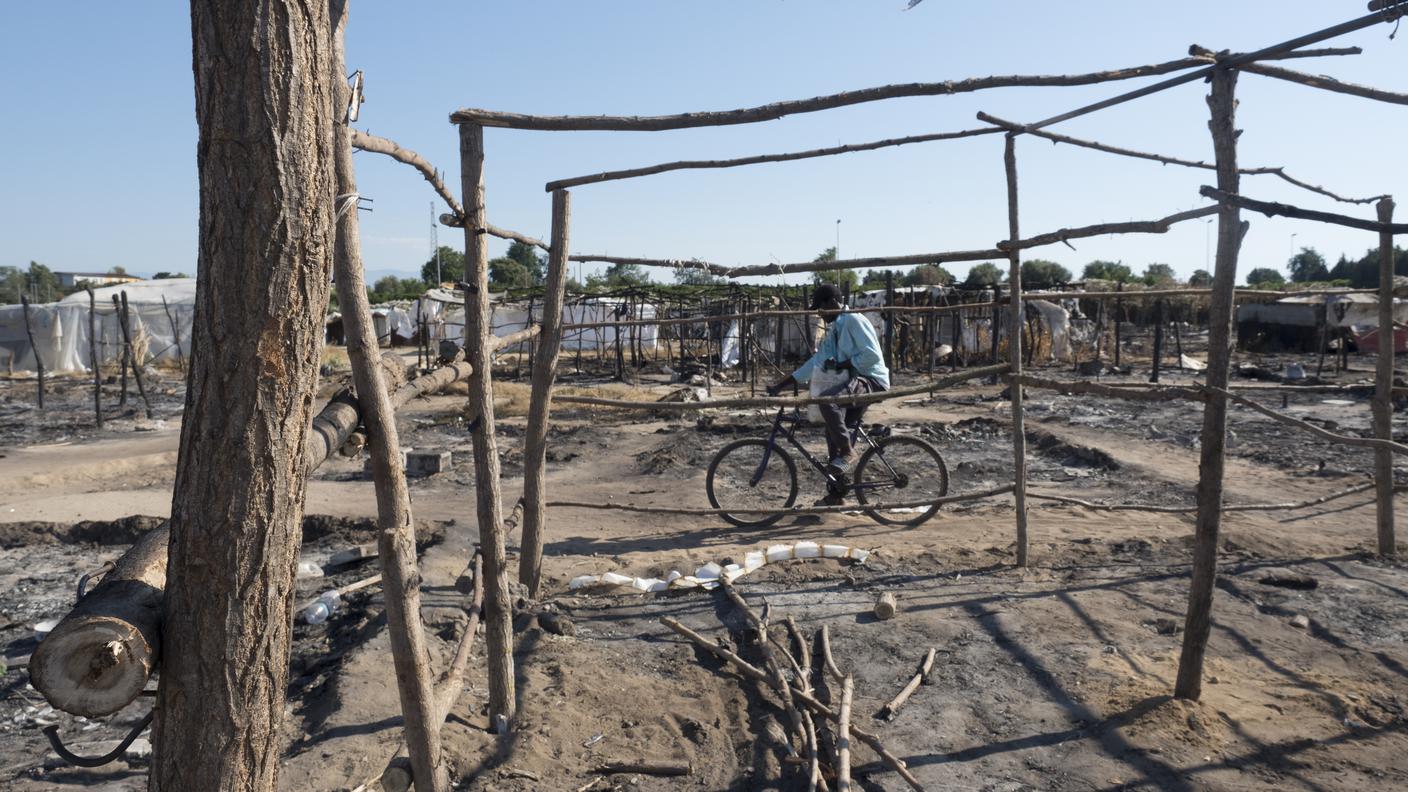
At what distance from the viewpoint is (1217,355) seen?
3596 millimetres

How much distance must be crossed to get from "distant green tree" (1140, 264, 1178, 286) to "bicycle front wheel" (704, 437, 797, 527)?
34735 mm

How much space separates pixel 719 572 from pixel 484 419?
2.48 meters

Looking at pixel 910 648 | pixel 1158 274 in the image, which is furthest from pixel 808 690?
pixel 1158 274

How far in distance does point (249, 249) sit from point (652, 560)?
15.7 feet

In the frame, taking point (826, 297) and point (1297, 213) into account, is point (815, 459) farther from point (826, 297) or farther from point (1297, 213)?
point (1297, 213)

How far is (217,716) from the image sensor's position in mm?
1668

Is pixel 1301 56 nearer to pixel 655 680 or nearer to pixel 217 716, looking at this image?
pixel 655 680

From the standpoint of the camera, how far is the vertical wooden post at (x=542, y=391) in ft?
14.5

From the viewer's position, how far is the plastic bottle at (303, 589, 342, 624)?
17.1ft

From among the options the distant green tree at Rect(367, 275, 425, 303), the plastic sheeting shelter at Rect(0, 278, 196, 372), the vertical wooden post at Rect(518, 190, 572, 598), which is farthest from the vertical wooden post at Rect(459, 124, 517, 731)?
the distant green tree at Rect(367, 275, 425, 303)

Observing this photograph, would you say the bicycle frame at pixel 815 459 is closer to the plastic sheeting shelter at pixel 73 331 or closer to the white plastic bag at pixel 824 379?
the white plastic bag at pixel 824 379

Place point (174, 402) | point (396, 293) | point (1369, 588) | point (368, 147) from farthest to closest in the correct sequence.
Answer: point (396, 293) < point (174, 402) < point (1369, 588) < point (368, 147)

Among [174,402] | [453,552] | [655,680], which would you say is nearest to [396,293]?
[174,402]

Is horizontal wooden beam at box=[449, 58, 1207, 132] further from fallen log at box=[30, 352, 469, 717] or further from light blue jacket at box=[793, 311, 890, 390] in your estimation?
light blue jacket at box=[793, 311, 890, 390]
